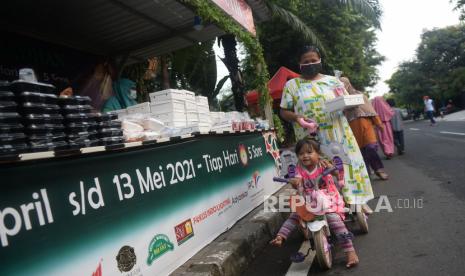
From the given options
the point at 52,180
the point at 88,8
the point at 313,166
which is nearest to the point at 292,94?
the point at 313,166

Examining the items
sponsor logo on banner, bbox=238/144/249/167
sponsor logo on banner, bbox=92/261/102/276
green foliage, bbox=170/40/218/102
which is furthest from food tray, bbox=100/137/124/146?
green foliage, bbox=170/40/218/102

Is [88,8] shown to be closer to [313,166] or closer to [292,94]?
[292,94]

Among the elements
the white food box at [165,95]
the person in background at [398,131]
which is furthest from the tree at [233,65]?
the white food box at [165,95]

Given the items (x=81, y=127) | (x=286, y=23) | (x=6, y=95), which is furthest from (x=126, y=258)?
(x=286, y=23)

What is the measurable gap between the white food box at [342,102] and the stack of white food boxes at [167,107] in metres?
1.79

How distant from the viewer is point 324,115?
452 centimetres

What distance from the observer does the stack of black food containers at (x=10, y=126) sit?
2661 millimetres

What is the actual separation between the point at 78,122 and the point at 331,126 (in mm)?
2585

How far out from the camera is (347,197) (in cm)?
434

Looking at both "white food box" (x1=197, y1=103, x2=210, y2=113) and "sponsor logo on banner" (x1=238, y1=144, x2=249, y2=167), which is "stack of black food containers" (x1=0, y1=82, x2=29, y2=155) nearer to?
"white food box" (x1=197, y1=103, x2=210, y2=113)

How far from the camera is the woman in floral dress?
4.42 meters

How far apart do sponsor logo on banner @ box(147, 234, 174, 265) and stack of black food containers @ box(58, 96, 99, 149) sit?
92 cm

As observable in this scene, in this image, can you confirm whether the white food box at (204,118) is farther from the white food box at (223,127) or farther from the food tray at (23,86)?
the food tray at (23,86)

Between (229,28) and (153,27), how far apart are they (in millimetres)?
1416
